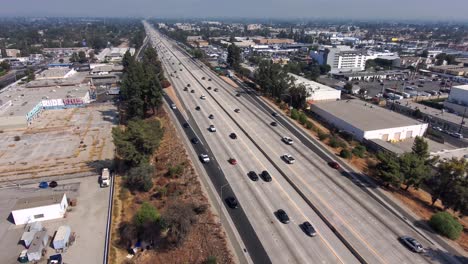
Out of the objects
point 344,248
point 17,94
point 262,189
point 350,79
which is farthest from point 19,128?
point 350,79

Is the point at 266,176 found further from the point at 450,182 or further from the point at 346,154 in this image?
the point at 450,182

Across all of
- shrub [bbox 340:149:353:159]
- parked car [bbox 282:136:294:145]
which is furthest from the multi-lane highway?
shrub [bbox 340:149:353:159]

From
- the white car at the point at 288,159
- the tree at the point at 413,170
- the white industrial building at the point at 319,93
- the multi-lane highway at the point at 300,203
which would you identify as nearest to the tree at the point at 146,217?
Answer: the multi-lane highway at the point at 300,203

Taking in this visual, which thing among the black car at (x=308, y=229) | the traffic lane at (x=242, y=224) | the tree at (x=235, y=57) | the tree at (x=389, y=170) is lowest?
the traffic lane at (x=242, y=224)

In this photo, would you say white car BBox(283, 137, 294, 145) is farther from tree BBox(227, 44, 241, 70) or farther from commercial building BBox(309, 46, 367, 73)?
commercial building BBox(309, 46, 367, 73)

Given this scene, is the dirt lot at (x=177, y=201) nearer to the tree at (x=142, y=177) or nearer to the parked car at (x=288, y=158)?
the tree at (x=142, y=177)

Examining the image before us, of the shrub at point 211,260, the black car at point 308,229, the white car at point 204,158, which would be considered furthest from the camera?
the white car at point 204,158

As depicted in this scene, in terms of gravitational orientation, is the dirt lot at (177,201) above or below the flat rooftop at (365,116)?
below

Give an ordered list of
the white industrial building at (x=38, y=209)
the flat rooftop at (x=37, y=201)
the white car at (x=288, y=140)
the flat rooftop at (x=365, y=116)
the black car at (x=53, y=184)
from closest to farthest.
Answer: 1. the white industrial building at (x=38, y=209)
2. the flat rooftop at (x=37, y=201)
3. the black car at (x=53, y=184)
4. the white car at (x=288, y=140)
5. the flat rooftop at (x=365, y=116)

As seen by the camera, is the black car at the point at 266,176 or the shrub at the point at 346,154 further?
the shrub at the point at 346,154
